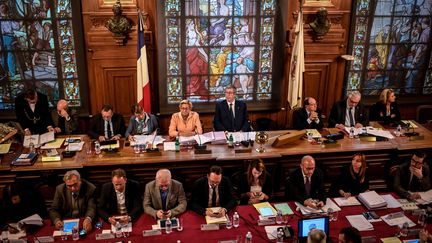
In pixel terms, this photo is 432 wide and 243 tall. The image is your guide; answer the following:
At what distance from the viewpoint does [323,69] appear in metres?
8.01

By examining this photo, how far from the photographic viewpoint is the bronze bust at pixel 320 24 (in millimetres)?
7473

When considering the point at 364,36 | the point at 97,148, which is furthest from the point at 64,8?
the point at 364,36

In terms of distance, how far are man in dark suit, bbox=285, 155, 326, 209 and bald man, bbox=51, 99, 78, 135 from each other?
339cm

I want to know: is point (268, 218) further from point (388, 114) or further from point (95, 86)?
point (95, 86)

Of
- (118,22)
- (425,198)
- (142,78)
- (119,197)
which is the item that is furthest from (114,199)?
(425,198)

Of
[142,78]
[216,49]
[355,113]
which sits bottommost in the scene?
[355,113]

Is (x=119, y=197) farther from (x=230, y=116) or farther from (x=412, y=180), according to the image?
(x=412, y=180)

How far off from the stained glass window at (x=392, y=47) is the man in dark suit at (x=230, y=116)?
2.52 metres

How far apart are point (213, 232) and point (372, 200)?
1.86m

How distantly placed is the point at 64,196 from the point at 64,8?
357 centimetres

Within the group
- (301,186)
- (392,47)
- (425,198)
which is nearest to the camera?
(425,198)

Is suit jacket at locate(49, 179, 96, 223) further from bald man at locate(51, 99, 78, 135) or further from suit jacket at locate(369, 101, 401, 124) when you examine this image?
suit jacket at locate(369, 101, 401, 124)

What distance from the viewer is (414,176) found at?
18.3ft

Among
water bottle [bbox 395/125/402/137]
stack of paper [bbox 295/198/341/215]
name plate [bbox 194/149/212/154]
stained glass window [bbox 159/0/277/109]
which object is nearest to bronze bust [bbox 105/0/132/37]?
stained glass window [bbox 159/0/277/109]
